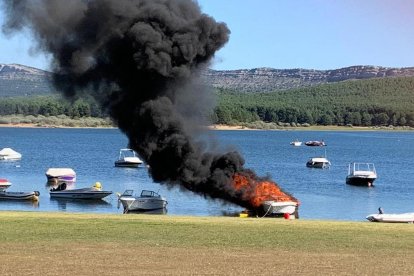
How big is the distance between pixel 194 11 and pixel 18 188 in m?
43.7

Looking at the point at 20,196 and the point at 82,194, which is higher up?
the point at 82,194

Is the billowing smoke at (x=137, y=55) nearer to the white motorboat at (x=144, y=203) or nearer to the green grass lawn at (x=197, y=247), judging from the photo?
the green grass lawn at (x=197, y=247)

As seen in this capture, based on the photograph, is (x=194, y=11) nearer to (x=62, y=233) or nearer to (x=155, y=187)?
(x=62, y=233)

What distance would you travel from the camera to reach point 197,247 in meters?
24.8

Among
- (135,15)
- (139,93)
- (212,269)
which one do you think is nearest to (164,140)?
(139,93)

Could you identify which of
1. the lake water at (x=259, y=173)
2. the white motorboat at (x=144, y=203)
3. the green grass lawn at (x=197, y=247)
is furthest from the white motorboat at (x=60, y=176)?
the green grass lawn at (x=197, y=247)

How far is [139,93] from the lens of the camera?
40.8 metres

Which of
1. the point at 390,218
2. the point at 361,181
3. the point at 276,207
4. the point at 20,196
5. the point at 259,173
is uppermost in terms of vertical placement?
the point at 276,207

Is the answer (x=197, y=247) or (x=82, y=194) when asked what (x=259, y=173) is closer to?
(x=82, y=194)

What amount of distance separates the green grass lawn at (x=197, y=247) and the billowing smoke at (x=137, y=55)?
866cm

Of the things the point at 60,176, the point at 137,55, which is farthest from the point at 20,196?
the point at 137,55

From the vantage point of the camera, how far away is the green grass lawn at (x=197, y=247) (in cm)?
2078

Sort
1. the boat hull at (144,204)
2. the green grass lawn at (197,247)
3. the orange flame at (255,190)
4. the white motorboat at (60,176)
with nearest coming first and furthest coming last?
the green grass lawn at (197,247)
the orange flame at (255,190)
the boat hull at (144,204)
the white motorboat at (60,176)

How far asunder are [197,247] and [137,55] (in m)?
16.4
